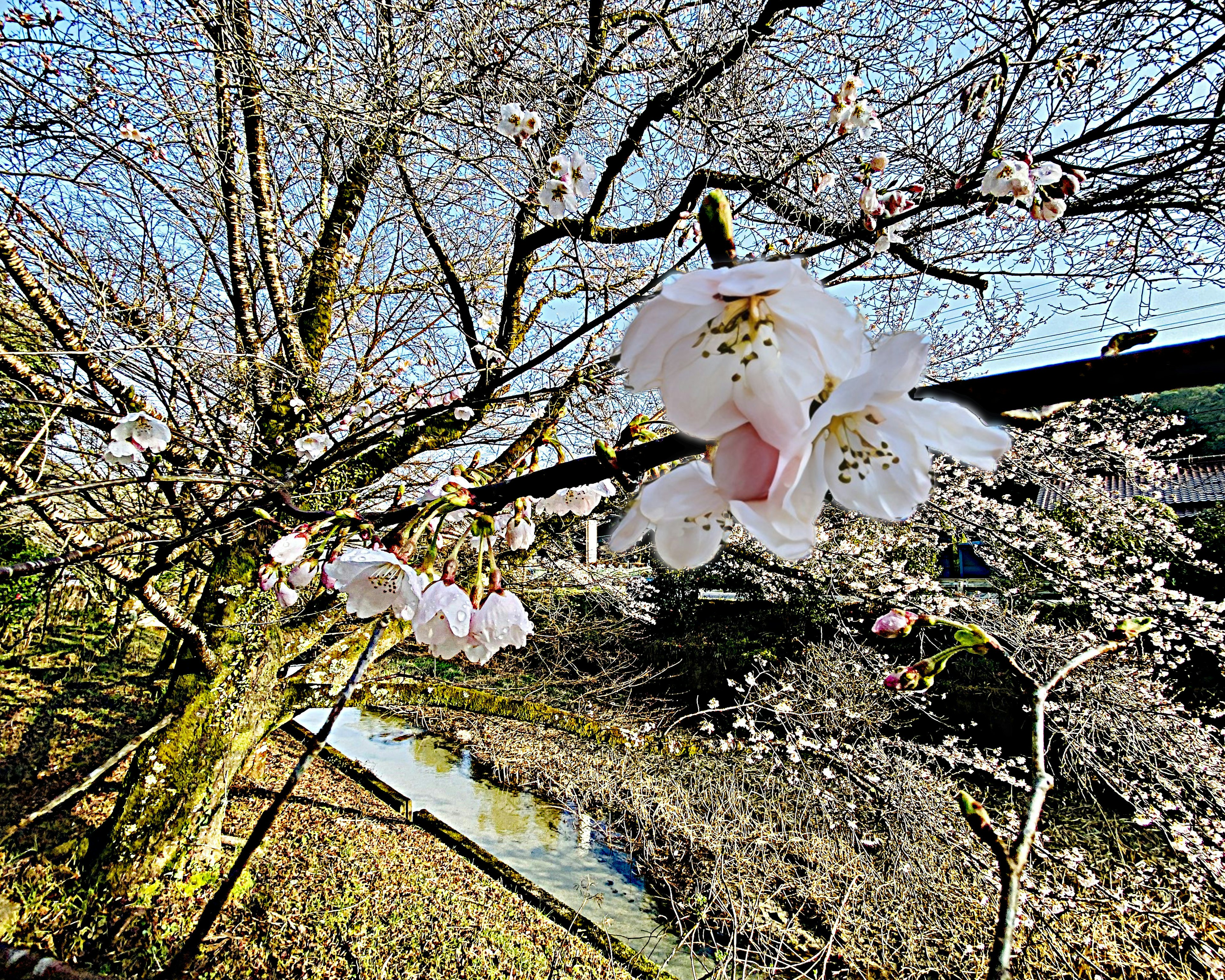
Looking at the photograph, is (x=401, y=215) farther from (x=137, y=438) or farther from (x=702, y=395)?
(x=702, y=395)

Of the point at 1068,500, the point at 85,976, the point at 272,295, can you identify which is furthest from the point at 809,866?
the point at 272,295

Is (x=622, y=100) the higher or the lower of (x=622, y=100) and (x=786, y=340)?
the higher

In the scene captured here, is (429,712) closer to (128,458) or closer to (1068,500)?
(128,458)

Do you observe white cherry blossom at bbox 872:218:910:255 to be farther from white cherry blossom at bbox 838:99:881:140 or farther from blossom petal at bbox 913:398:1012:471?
blossom petal at bbox 913:398:1012:471

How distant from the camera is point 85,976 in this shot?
0.76 m

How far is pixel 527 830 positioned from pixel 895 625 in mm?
5413

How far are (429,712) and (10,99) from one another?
6.63 meters

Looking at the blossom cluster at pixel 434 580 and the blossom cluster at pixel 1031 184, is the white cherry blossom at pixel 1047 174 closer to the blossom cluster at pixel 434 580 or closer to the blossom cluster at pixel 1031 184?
the blossom cluster at pixel 1031 184

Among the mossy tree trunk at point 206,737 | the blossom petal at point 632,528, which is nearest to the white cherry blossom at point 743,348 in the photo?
the blossom petal at point 632,528

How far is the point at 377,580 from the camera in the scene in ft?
2.90

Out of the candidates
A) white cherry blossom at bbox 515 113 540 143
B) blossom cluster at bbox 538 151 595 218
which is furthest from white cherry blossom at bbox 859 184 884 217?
white cherry blossom at bbox 515 113 540 143

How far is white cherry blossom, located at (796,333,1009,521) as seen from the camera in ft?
1.20

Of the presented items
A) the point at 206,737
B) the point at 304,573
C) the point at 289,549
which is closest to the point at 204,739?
the point at 206,737

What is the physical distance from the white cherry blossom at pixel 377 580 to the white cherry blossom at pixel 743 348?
544 mm
